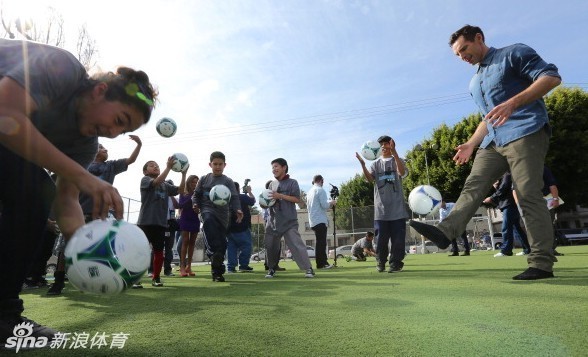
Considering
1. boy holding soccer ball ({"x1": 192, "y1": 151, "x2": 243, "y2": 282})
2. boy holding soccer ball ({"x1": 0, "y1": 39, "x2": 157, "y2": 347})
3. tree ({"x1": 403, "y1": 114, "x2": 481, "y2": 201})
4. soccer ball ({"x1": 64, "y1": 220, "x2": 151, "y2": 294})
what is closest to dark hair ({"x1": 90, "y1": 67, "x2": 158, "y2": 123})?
boy holding soccer ball ({"x1": 0, "y1": 39, "x2": 157, "y2": 347})

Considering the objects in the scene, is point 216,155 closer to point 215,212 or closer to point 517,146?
point 215,212

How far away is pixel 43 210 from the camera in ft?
6.52

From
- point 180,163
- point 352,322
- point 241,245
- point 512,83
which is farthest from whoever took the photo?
point 241,245

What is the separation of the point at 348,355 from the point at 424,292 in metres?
1.86

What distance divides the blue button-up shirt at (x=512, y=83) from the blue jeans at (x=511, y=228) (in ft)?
16.2

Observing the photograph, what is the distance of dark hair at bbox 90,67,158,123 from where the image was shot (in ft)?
5.91

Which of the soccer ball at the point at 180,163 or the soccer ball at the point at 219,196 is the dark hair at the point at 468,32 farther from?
the soccer ball at the point at 180,163

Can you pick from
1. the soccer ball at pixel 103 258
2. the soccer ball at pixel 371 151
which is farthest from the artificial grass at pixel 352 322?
the soccer ball at pixel 371 151

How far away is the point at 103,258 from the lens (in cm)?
172

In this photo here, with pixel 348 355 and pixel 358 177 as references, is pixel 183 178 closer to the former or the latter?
pixel 348 355

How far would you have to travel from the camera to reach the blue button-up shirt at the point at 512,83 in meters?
3.42

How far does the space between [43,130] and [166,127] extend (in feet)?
18.6

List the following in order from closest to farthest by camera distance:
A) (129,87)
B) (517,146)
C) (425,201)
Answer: (129,87), (517,146), (425,201)

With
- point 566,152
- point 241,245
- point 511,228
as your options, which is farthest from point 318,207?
point 566,152
